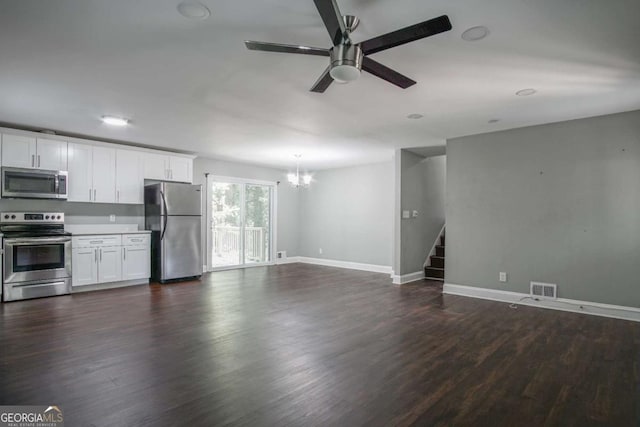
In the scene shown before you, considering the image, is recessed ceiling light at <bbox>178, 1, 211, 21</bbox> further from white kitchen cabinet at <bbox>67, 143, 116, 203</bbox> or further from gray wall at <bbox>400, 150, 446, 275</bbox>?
gray wall at <bbox>400, 150, 446, 275</bbox>

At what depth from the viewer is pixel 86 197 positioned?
5.51 m

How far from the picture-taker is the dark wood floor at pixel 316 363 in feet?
6.74

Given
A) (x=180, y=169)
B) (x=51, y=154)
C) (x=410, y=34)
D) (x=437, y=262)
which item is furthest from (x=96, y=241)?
(x=437, y=262)

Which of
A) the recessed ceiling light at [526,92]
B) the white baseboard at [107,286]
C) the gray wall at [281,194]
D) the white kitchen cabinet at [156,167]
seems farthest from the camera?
the gray wall at [281,194]

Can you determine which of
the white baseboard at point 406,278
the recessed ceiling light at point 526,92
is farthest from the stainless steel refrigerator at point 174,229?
the recessed ceiling light at point 526,92

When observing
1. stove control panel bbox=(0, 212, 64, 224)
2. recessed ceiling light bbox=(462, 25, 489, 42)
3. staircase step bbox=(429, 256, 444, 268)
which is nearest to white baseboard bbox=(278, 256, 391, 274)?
staircase step bbox=(429, 256, 444, 268)

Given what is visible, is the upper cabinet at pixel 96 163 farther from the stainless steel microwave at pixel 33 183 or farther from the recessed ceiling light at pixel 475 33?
the recessed ceiling light at pixel 475 33

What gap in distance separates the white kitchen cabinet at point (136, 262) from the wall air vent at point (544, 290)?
6259mm

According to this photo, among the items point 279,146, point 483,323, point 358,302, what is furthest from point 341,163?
point 483,323

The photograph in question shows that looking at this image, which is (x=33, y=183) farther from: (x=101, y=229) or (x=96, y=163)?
(x=101, y=229)

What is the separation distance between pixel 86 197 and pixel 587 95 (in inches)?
278

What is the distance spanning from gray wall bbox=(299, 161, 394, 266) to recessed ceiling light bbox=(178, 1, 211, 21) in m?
5.80

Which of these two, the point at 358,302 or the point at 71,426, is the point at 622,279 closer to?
the point at 358,302

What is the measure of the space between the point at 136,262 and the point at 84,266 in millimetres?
773
